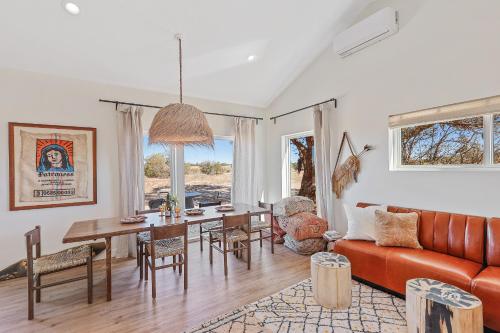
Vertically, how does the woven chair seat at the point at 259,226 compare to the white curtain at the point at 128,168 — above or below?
below

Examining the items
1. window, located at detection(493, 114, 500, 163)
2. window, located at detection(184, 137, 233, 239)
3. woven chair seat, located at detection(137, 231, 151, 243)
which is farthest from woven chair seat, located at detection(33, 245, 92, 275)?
window, located at detection(493, 114, 500, 163)

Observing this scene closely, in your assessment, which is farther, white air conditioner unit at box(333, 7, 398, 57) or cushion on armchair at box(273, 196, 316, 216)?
cushion on armchair at box(273, 196, 316, 216)

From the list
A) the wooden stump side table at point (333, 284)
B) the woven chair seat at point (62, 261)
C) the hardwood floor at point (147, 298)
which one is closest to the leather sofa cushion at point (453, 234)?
the wooden stump side table at point (333, 284)

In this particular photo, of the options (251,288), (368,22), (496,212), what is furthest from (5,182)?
(496,212)

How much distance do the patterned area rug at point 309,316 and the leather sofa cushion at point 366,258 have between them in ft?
0.61

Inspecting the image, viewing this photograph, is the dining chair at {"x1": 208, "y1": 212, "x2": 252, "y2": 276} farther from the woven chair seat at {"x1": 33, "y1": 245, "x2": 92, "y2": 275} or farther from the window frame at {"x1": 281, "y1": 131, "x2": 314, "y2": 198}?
the window frame at {"x1": 281, "y1": 131, "x2": 314, "y2": 198}

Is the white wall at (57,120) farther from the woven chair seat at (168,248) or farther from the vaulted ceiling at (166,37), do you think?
the woven chair seat at (168,248)

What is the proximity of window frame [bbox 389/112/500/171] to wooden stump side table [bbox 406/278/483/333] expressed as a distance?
1419 mm

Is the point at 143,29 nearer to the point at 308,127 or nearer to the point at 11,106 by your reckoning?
the point at 11,106

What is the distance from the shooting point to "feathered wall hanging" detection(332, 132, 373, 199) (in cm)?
371

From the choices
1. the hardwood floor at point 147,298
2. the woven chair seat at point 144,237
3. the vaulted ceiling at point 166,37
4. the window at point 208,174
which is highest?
the vaulted ceiling at point 166,37

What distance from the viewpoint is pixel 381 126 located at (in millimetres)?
3430

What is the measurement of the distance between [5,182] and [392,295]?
4710 millimetres

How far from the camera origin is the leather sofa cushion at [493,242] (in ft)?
7.73
